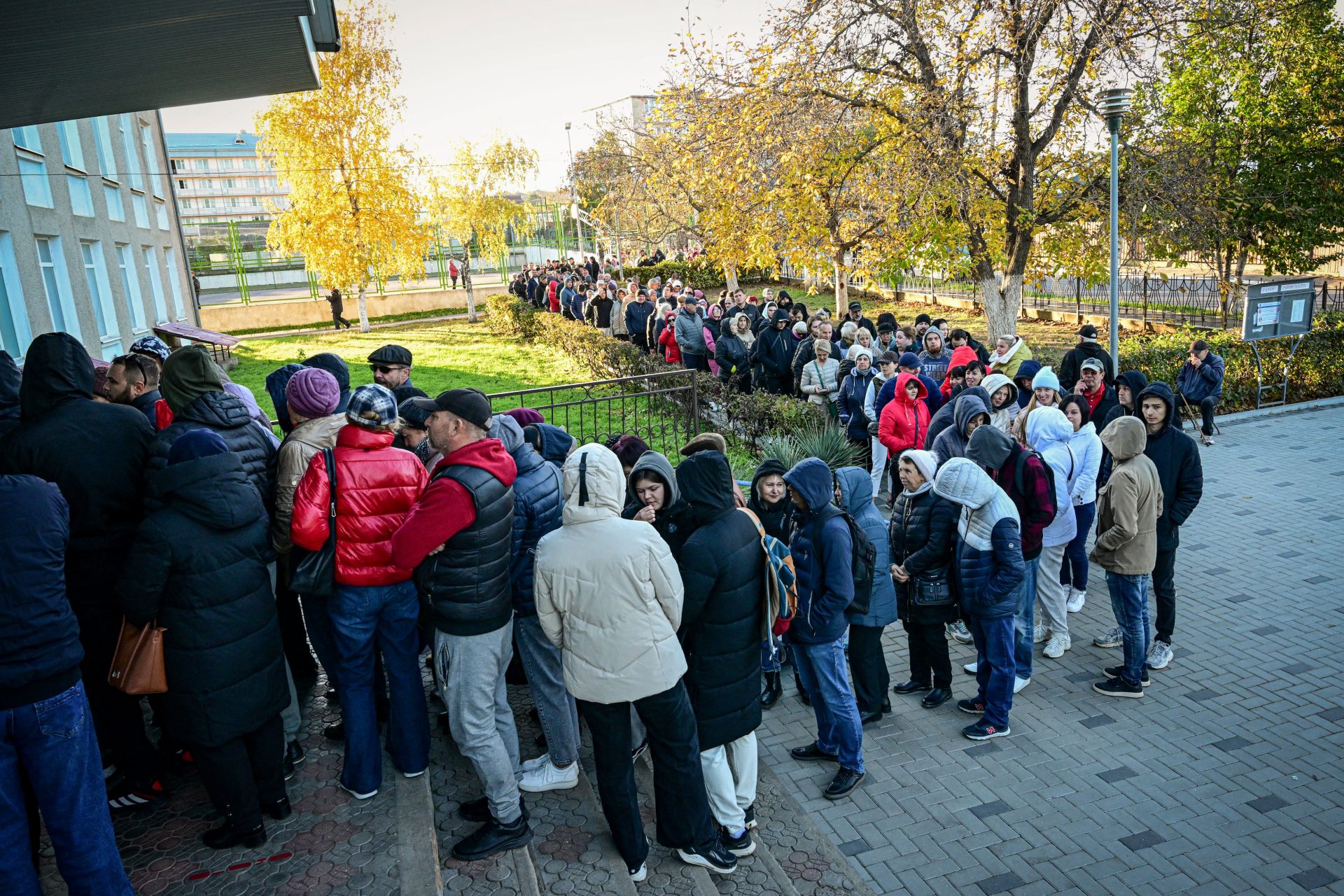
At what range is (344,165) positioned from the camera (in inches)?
1065

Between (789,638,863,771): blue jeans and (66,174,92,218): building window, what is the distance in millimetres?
13783

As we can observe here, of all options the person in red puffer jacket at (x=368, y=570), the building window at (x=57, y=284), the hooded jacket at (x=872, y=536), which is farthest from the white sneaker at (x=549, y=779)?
the building window at (x=57, y=284)

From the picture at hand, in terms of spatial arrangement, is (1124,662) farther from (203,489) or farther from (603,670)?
(203,489)

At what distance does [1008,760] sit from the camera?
5.23 m

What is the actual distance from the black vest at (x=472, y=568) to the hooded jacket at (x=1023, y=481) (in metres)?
3.28

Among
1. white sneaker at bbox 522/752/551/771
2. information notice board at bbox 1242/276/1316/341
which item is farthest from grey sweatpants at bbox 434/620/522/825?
information notice board at bbox 1242/276/1316/341

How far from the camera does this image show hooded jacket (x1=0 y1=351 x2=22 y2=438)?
13.1 feet

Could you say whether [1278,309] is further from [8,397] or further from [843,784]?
[8,397]

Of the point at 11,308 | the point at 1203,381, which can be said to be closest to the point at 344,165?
the point at 11,308

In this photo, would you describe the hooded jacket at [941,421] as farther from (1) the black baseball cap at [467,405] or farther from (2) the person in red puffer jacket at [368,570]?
(2) the person in red puffer jacket at [368,570]

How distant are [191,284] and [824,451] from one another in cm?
2035

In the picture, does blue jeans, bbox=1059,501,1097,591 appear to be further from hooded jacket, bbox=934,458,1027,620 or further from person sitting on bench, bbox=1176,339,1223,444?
person sitting on bench, bbox=1176,339,1223,444

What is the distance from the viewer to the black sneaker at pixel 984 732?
17.9 feet

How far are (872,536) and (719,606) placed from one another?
4.80 feet
